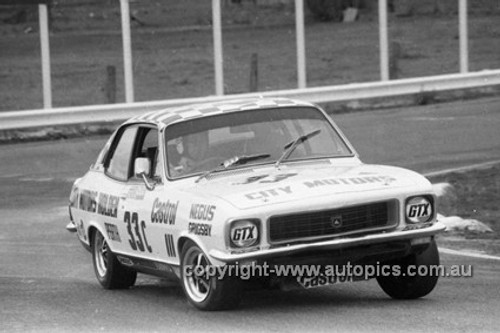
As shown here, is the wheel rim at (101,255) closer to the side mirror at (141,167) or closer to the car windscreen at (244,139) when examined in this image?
the side mirror at (141,167)

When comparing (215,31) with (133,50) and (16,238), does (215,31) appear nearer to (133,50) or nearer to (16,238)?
(133,50)

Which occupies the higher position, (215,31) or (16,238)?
(215,31)

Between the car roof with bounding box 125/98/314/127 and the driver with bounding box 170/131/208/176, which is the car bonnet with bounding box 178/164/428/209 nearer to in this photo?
the driver with bounding box 170/131/208/176

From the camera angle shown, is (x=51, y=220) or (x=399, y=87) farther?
(x=399, y=87)

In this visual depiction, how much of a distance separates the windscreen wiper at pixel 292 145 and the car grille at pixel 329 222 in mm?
1124

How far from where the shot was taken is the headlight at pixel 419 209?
8.98 metres

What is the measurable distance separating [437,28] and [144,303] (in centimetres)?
1833

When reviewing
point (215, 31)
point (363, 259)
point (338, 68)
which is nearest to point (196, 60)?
point (215, 31)

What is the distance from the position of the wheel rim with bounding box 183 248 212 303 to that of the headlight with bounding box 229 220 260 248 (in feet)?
1.15

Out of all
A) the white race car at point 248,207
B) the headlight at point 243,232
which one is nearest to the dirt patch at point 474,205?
the white race car at point 248,207

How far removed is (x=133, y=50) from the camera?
24.9m

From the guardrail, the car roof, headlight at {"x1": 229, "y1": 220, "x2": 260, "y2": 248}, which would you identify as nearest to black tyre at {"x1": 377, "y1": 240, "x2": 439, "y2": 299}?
headlight at {"x1": 229, "y1": 220, "x2": 260, "y2": 248}

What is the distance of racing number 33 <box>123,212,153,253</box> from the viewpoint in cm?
971

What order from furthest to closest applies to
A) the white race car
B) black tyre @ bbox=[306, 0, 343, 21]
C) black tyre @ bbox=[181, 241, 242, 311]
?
black tyre @ bbox=[306, 0, 343, 21]
black tyre @ bbox=[181, 241, 242, 311]
the white race car
